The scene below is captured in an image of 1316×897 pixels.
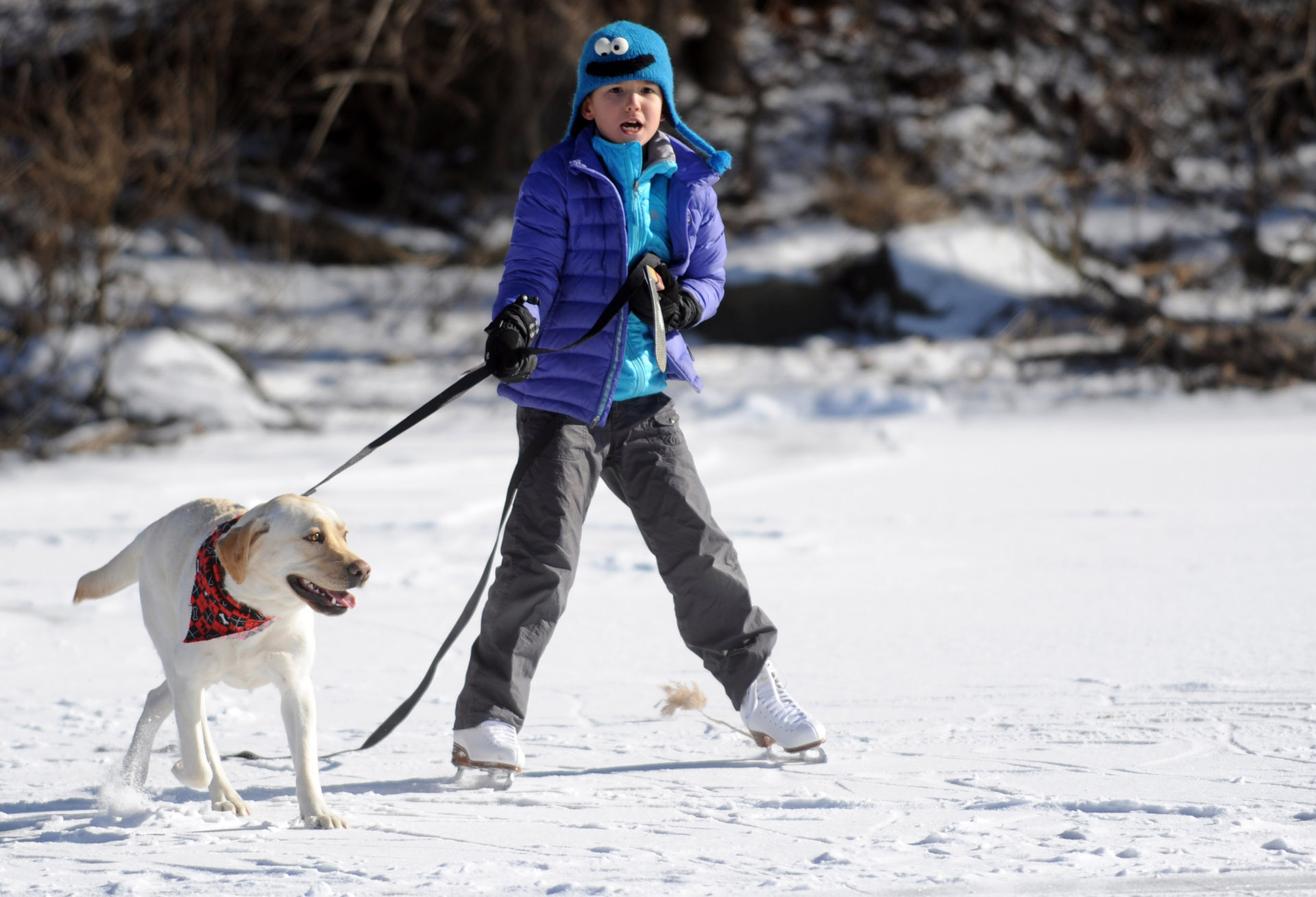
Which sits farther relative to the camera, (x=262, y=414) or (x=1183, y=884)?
(x=262, y=414)

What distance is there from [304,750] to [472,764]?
0.44 meters

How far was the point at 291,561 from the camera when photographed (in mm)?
2406

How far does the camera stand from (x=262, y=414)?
8.98 m

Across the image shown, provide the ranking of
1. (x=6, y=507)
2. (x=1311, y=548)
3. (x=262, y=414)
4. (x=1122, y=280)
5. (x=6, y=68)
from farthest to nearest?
(x=1122, y=280) < (x=6, y=68) < (x=262, y=414) < (x=6, y=507) < (x=1311, y=548)

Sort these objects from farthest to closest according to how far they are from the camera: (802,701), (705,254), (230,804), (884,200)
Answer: (884,200) → (802,701) → (705,254) → (230,804)

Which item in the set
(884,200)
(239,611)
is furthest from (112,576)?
(884,200)

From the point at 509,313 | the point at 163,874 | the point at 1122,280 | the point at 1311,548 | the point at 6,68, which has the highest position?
the point at 6,68

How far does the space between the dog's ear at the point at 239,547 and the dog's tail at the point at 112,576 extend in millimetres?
528

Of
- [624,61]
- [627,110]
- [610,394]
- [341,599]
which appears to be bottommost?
[341,599]

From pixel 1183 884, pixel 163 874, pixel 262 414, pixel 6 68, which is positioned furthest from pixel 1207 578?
pixel 6 68

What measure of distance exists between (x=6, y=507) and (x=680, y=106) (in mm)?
9067

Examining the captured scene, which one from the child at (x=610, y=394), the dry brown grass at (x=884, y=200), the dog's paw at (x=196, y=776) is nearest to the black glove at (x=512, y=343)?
the child at (x=610, y=394)

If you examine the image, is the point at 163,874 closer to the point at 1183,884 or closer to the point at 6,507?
the point at 1183,884

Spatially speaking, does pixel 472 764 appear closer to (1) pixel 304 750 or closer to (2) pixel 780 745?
(1) pixel 304 750
